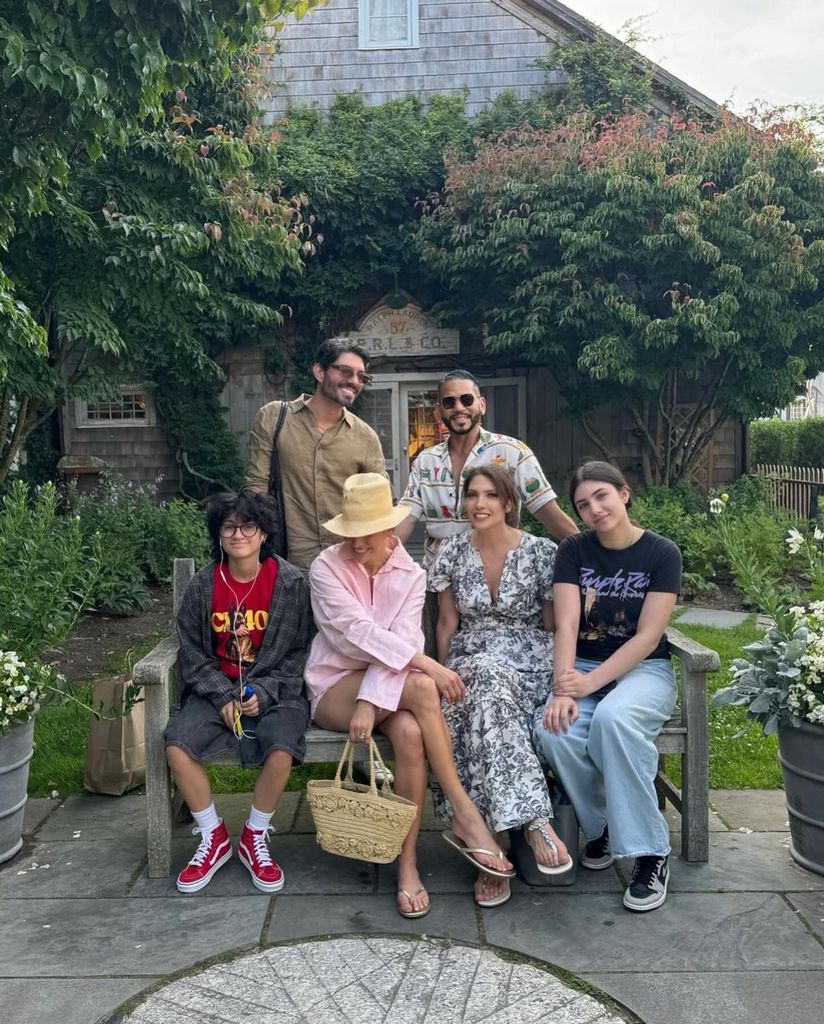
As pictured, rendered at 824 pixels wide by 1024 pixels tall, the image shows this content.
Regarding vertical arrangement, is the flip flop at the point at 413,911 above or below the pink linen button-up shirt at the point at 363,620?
below

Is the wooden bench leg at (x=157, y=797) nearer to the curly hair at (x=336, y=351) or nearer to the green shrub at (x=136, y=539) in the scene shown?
the curly hair at (x=336, y=351)

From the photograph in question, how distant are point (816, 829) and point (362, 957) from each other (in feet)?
5.38

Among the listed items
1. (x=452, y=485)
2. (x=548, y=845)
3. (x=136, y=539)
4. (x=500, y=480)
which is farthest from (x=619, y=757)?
(x=136, y=539)

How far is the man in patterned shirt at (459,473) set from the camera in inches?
162

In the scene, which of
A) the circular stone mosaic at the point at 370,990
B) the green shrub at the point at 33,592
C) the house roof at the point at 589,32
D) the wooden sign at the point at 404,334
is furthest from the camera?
the wooden sign at the point at 404,334

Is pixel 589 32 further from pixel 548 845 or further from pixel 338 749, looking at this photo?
pixel 548 845

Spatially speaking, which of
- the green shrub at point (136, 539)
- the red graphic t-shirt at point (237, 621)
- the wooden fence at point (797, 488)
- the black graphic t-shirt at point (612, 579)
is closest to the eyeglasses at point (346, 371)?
the red graphic t-shirt at point (237, 621)

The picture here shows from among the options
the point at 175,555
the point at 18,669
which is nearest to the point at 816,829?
the point at 18,669

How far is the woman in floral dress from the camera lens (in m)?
3.32

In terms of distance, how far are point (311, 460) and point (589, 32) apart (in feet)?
34.6

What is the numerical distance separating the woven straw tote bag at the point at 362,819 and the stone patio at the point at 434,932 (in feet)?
0.69

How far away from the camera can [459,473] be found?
4176mm

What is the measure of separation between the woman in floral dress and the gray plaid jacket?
1.75 ft

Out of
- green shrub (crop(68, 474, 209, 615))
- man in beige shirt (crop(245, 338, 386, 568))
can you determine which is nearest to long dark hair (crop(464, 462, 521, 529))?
man in beige shirt (crop(245, 338, 386, 568))
